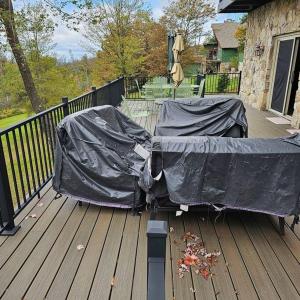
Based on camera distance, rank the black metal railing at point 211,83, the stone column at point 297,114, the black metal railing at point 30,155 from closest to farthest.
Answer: the black metal railing at point 30,155 < the stone column at point 297,114 < the black metal railing at point 211,83

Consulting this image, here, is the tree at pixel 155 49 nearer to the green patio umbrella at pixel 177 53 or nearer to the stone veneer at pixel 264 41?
the stone veneer at pixel 264 41

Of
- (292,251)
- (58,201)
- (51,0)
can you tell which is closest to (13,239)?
(58,201)

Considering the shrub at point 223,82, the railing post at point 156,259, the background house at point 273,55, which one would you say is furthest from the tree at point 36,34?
the railing post at point 156,259

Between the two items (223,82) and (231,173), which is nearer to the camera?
(231,173)

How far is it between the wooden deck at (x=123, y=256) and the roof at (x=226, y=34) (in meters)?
28.6

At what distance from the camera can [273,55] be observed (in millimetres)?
7590

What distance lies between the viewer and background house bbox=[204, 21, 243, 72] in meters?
27.7

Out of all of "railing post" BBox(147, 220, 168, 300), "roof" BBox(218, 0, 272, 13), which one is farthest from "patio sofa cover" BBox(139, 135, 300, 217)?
"roof" BBox(218, 0, 272, 13)

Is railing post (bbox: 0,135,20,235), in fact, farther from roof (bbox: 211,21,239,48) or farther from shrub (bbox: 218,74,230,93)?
roof (bbox: 211,21,239,48)

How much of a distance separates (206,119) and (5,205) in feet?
9.93

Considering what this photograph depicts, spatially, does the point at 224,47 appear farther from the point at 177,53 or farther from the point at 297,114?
the point at 297,114

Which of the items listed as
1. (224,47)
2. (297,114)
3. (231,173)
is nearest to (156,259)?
(231,173)

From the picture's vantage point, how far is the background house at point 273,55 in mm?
6520

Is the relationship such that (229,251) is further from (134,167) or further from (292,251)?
(134,167)
